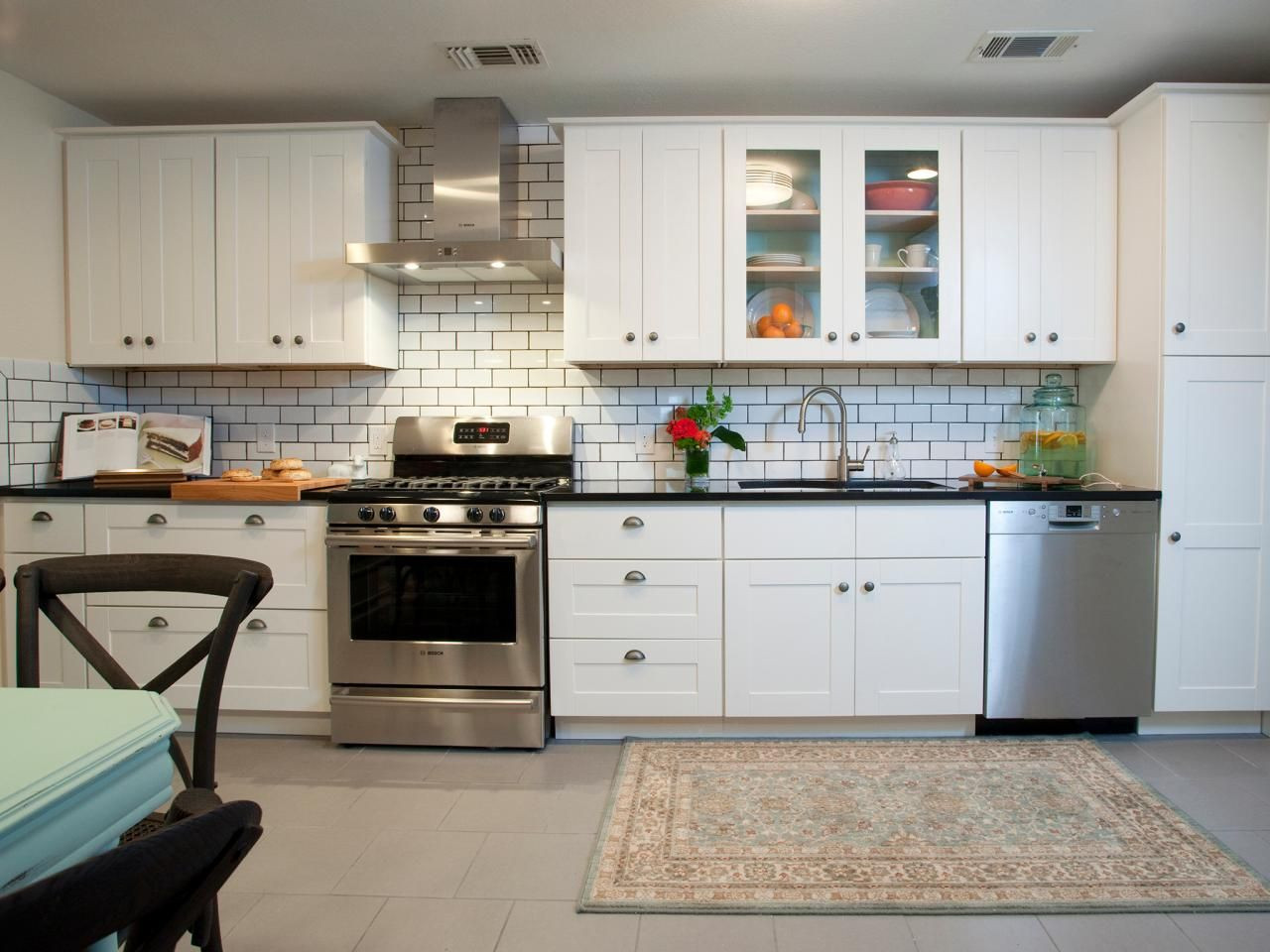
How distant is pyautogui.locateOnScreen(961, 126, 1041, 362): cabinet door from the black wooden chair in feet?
8.81

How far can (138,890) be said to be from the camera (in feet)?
1.88

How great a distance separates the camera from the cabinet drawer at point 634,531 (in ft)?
9.58

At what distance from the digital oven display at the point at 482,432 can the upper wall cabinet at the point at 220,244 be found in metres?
0.45

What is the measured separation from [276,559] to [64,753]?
223 centimetres

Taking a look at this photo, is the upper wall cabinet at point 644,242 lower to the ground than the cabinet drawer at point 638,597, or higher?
higher

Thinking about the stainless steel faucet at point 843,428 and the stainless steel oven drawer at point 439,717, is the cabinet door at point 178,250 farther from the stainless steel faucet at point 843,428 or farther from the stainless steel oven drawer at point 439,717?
the stainless steel faucet at point 843,428

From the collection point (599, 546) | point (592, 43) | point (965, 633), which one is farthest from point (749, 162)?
point (965, 633)

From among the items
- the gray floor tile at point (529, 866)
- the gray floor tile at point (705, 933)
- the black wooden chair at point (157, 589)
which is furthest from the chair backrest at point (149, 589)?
the gray floor tile at point (705, 933)

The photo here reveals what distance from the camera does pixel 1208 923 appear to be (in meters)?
1.87

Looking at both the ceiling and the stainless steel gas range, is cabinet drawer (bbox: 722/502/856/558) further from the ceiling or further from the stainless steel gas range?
the ceiling

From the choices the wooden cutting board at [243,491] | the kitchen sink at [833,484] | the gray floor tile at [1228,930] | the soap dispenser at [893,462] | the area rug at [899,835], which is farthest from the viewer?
the soap dispenser at [893,462]

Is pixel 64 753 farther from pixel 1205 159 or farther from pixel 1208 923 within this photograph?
pixel 1205 159

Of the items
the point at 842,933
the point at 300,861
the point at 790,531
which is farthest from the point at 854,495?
the point at 300,861

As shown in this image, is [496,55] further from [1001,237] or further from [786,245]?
[1001,237]
